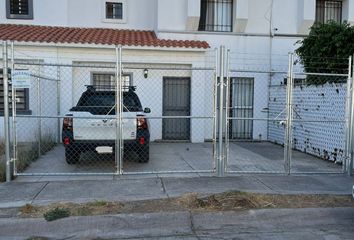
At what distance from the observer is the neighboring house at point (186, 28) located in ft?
48.4

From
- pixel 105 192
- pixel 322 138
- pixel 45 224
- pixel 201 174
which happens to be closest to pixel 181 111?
pixel 322 138

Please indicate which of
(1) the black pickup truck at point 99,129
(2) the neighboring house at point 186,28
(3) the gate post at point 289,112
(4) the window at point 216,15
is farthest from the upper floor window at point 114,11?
(3) the gate post at point 289,112

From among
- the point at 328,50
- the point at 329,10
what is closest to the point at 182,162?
the point at 328,50

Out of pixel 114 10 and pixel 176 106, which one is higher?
pixel 114 10

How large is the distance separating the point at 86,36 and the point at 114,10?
2.46 m

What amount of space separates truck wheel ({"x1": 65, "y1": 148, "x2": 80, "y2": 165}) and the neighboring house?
4692 mm

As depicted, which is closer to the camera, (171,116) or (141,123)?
(141,123)

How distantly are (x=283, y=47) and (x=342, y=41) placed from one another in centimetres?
402

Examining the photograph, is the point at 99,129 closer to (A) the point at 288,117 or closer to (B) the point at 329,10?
(A) the point at 288,117

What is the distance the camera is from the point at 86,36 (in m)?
14.7

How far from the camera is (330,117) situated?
455 inches

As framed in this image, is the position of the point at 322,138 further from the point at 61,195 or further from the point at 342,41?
the point at 61,195

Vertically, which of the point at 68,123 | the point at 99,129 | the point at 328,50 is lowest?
the point at 99,129

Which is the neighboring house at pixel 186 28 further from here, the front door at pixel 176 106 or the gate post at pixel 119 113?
the gate post at pixel 119 113
